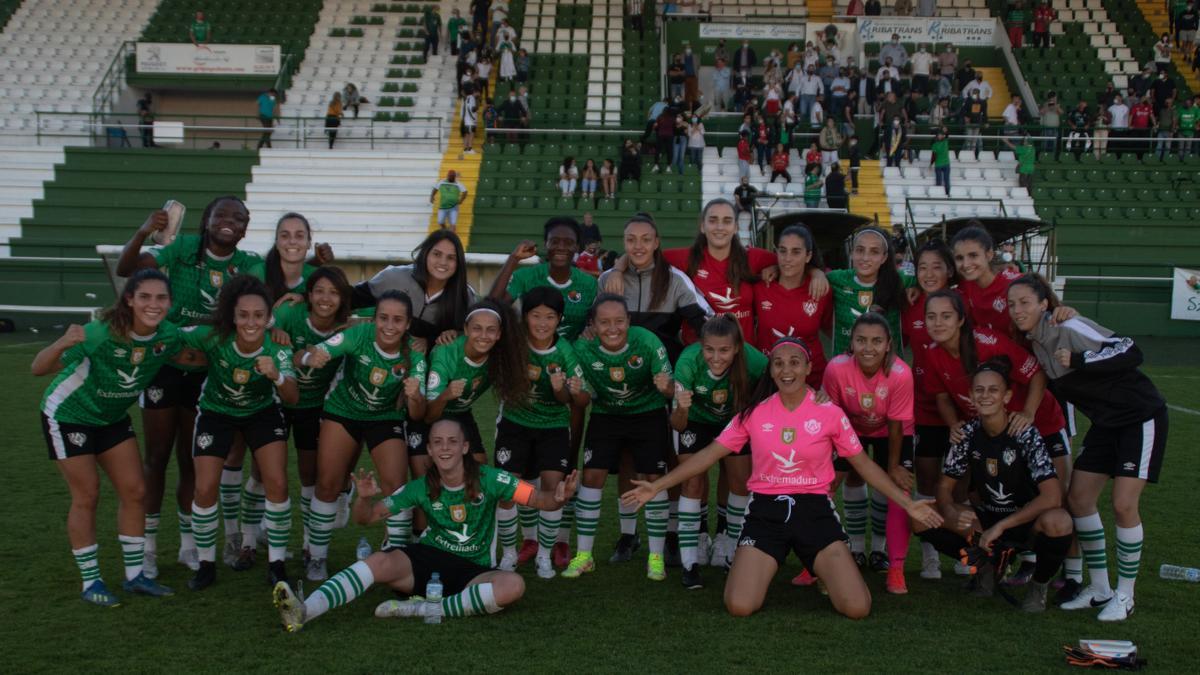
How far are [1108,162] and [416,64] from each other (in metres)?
14.8

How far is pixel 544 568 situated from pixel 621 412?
90cm

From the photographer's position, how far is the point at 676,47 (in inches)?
1026

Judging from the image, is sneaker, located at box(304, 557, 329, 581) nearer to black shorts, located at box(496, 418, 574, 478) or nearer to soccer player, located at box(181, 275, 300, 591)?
soccer player, located at box(181, 275, 300, 591)

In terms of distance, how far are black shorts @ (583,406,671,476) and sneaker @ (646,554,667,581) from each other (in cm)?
44

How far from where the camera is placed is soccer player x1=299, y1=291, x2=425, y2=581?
552 cm

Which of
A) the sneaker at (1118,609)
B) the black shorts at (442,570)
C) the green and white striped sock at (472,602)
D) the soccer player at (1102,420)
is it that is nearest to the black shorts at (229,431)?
the black shorts at (442,570)

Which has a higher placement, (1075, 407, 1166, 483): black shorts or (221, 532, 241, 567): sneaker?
(1075, 407, 1166, 483): black shorts

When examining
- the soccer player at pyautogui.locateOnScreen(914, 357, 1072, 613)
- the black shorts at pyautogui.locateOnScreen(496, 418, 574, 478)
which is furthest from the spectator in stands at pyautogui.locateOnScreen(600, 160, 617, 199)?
the soccer player at pyautogui.locateOnScreen(914, 357, 1072, 613)

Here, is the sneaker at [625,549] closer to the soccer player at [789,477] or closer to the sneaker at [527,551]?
the sneaker at [527,551]

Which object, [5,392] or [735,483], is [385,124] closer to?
[5,392]

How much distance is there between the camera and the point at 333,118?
76.2 ft

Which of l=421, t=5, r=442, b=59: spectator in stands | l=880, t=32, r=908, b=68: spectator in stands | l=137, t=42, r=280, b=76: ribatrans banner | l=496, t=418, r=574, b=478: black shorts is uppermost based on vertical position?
l=421, t=5, r=442, b=59: spectator in stands

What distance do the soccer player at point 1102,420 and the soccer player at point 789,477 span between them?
764 mm

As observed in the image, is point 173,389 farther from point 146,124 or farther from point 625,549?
point 146,124
